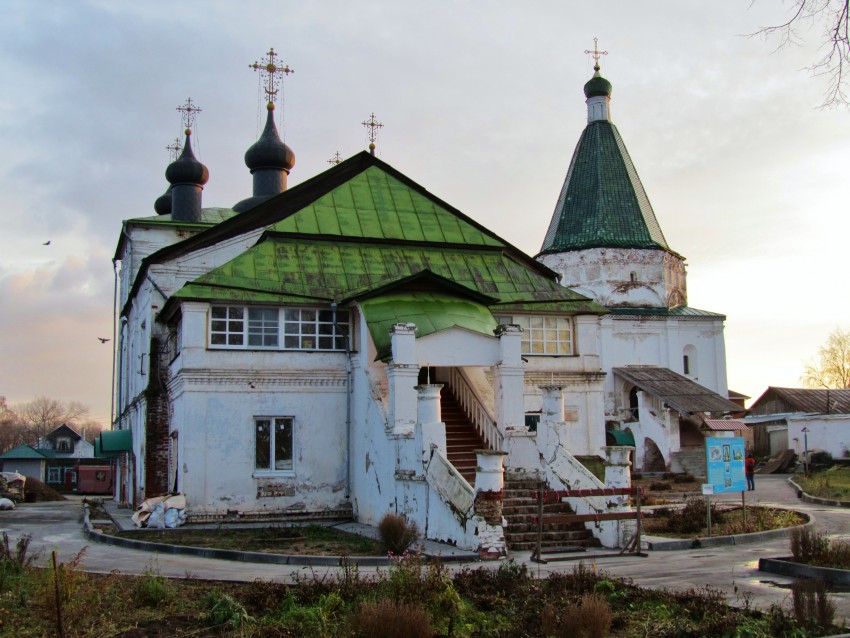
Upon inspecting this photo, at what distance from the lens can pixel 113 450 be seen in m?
27.5

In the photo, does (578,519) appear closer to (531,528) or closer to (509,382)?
(531,528)

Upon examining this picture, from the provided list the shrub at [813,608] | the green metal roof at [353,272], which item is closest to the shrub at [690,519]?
the green metal roof at [353,272]

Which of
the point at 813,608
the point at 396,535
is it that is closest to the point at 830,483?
the point at 396,535

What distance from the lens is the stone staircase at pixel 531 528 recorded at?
613 inches

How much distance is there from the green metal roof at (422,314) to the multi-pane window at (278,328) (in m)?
1.58

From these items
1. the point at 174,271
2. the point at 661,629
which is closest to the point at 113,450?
the point at 174,271

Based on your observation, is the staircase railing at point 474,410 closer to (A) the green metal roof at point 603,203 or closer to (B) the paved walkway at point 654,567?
(B) the paved walkway at point 654,567

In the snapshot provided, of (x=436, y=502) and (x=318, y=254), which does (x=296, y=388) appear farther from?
(x=436, y=502)

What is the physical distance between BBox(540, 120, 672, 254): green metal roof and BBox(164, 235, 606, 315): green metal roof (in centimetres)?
2012

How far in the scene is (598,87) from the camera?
48562mm

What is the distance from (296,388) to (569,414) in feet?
24.1

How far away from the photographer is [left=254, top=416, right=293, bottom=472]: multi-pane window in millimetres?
21172

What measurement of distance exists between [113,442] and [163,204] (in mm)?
16578

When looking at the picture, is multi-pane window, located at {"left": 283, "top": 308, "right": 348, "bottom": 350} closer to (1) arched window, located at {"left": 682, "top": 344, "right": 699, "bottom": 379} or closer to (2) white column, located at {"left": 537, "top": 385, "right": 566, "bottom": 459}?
(2) white column, located at {"left": 537, "top": 385, "right": 566, "bottom": 459}
